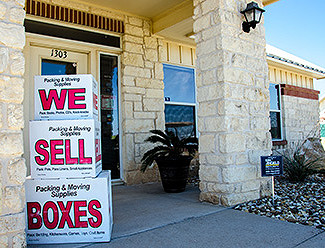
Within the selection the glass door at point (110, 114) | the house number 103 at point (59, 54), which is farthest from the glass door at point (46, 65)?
the glass door at point (110, 114)

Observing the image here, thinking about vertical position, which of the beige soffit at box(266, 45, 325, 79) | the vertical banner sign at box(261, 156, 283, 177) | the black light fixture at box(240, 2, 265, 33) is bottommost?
the vertical banner sign at box(261, 156, 283, 177)

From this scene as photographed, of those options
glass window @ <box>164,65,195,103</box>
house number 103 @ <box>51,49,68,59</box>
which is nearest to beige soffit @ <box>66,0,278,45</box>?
glass window @ <box>164,65,195,103</box>

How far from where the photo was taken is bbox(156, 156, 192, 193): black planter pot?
4.56 m

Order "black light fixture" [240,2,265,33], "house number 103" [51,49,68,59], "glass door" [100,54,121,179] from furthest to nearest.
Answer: "glass door" [100,54,121,179] < "house number 103" [51,49,68,59] < "black light fixture" [240,2,265,33]

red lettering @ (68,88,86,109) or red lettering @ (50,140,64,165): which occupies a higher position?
red lettering @ (68,88,86,109)

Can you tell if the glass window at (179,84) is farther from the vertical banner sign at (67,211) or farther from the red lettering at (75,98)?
the vertical banner sign at (67,211)

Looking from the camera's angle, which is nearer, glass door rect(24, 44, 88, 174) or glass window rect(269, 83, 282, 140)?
glass door rect(24, 44, 88, 174)

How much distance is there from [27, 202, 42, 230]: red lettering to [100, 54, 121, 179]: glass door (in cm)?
268

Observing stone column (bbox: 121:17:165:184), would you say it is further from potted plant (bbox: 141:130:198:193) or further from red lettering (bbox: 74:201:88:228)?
red lettering (bbox: 74:201:88:228)

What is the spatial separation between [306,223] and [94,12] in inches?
185

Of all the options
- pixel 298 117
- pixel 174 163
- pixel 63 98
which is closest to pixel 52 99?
pixel 63 98

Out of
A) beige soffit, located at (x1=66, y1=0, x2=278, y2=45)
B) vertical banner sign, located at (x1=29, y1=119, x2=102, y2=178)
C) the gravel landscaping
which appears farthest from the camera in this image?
beige soffit, located at (x1=66, y1=0, x2=278, y2=45)

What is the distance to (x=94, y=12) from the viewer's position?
5188 mm

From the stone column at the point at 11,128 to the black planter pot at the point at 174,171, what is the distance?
8.62 ft
